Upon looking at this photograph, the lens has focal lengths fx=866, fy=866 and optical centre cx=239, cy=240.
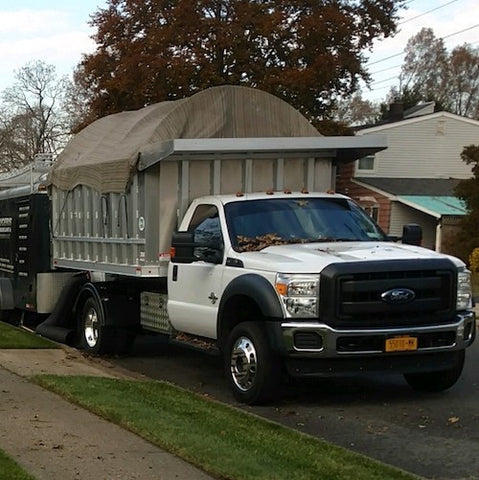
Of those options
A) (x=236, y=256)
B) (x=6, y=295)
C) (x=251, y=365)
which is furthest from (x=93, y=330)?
(x=251, y=365)

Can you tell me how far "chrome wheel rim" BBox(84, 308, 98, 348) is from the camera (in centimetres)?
1208

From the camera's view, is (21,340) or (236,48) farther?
(236,48)

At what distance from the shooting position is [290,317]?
8148 mm

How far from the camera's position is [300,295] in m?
8.12

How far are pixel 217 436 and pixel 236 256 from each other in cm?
271

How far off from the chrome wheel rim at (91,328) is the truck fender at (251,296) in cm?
338

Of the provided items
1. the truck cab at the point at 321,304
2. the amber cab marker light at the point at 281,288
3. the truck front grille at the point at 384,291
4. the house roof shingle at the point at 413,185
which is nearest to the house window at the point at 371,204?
the house roof shingle at the point at 413,185

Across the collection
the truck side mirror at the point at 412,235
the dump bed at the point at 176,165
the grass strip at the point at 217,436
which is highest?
the dump bed at the point at 176,165

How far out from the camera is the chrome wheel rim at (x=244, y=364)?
28.1 feet

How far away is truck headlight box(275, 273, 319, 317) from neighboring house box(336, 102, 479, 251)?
92.7ft

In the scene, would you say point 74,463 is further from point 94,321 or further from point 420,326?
point 94,321

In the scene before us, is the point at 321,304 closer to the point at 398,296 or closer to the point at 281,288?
the point at 281,288

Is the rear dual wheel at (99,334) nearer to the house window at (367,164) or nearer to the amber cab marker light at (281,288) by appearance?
the amber cab marker light at (281,288)

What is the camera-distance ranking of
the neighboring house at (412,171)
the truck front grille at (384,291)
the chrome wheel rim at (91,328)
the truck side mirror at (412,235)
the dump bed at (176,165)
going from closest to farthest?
the truck front grille at (384,291) < the truck side mirror at (412,235) < the dump bed at (176,165) < the chrome wheel rim at (91,328) < the neighboring house at (412,171)
